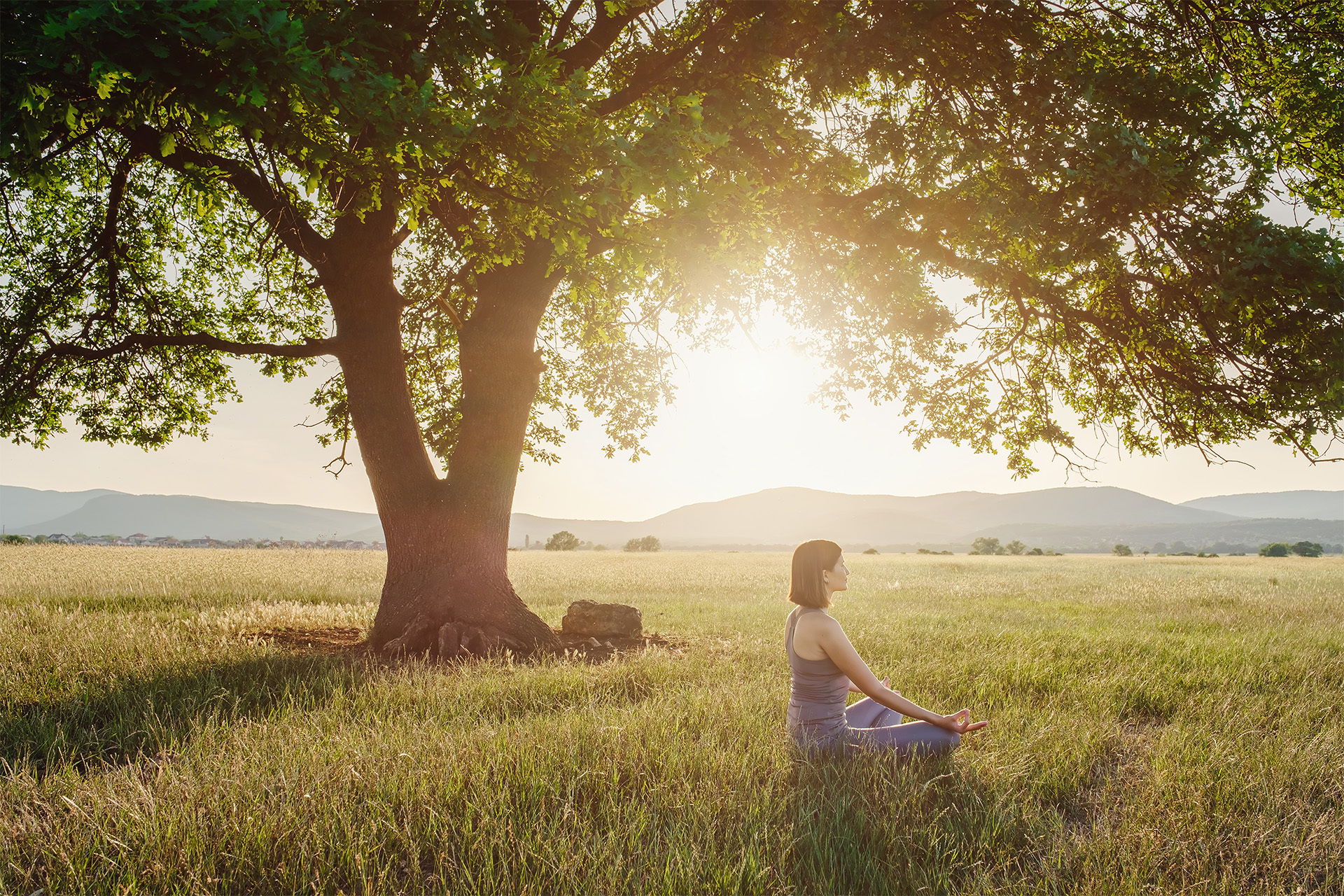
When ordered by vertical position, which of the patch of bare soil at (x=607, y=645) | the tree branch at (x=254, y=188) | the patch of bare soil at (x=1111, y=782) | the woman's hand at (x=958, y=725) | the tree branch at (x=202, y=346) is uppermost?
the tree branch at (x=254, y=188)

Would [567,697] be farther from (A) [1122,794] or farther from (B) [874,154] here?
(B) [874,154]

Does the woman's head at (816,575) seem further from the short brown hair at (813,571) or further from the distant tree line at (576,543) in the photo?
the distant tree line at (576,543)

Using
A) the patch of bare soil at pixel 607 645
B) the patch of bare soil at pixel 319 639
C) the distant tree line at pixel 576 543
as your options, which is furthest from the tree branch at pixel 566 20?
the distant tree line at pixel 576 543

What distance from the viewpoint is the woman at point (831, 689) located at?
417cm

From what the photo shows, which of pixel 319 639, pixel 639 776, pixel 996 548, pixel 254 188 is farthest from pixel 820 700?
pixel 996 548

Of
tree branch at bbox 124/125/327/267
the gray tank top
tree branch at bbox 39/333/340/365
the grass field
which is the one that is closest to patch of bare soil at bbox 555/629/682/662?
the grass field

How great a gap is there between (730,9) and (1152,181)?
5.16 metres

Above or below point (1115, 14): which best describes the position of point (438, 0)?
below

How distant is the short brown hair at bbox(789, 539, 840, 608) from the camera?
4383mm

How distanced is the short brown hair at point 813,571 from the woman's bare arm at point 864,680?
184mm

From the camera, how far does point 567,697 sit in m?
5.90

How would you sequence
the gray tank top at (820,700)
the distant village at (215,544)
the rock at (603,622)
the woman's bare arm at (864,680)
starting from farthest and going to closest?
the distant village at (215,544)
the rock at (603,622)
the gray tank top at (820,700)
the woman's bare arm at (864,680)

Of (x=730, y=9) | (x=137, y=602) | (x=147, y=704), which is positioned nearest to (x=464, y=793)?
(x=147, y=704)

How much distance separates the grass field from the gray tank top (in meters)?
0.27
